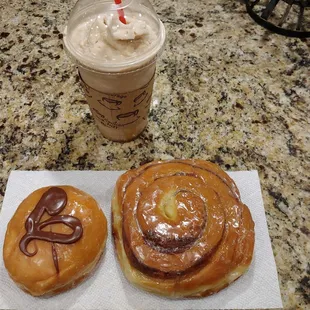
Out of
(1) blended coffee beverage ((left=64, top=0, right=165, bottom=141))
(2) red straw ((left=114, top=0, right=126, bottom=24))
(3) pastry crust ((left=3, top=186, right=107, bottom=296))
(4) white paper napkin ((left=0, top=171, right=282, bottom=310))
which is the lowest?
(4) white paper napkin ((left=0, top=171, right=282, bottom=310))

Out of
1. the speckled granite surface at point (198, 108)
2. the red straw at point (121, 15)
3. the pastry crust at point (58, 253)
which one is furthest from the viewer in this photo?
the speckled granite surface at point (198, 108)

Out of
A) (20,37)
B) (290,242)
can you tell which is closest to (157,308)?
(290,242)

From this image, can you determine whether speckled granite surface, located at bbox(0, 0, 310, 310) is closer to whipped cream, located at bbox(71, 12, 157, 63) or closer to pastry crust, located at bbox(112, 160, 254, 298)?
pastry crust, located at bbox(112, 160, 254, 298)

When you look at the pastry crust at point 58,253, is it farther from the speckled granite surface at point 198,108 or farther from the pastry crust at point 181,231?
the speckled granite surface at point 198,108

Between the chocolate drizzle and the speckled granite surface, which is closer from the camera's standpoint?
the chocolate drizzle

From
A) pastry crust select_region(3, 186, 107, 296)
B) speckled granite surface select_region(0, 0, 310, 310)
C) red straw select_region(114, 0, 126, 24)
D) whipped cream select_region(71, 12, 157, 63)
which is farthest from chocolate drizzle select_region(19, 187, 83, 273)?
red straw select_region(114, 0, 126, 24)

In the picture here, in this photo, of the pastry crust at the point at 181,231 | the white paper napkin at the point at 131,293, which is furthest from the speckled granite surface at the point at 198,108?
the pastry crust at the point at 181,231

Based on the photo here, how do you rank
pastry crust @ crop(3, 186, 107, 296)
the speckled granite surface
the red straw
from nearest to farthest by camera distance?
pastry crust @ crop(3, 186, 107, 296) → the red straw → the speckled granite surface

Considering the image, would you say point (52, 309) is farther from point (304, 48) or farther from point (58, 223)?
point (304, 48)
